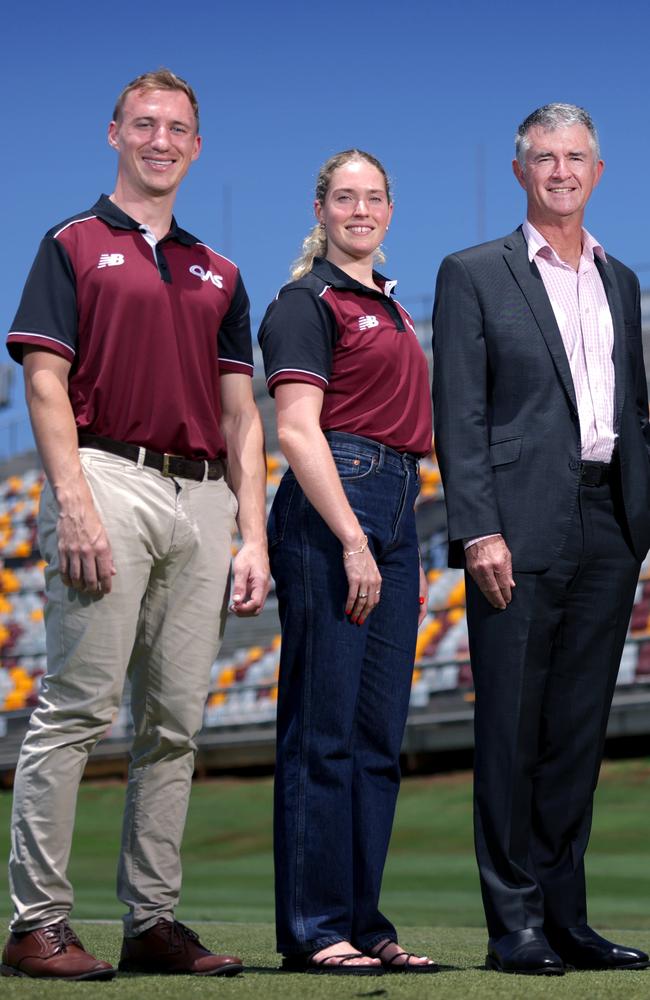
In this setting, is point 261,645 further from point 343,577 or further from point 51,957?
point 51,957

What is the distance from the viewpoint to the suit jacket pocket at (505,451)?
315 centimetres

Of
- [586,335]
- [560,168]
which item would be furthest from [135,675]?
[560,168]

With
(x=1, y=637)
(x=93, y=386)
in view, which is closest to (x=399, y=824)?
(x=1, y=637)

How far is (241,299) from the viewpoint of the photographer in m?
3.19

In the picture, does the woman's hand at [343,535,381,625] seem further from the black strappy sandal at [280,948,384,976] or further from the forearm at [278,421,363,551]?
the black strappy sandal at [280,948,384,976]

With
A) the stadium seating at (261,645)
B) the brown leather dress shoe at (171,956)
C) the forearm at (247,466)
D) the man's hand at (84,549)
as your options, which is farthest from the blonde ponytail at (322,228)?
the stadium seating at (261,645)

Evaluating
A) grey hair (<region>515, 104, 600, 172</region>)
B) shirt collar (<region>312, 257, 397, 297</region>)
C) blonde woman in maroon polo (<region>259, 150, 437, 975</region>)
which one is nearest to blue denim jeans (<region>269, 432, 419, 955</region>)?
blonde woman in maroon polo (<region>259, 150, 437, 975</region>)

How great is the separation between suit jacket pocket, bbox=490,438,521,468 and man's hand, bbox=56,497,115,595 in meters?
0.92

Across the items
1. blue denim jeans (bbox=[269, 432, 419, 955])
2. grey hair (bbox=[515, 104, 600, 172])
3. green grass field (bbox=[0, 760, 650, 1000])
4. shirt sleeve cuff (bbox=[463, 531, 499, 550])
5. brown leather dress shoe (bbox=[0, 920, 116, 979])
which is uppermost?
grey hair (bbox=[515, 104, 600, 172])

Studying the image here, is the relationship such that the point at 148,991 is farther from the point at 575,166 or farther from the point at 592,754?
the point at 575,166

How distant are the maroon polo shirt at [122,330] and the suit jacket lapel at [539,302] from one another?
2.46ft

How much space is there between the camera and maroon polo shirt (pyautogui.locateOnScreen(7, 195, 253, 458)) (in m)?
2.89

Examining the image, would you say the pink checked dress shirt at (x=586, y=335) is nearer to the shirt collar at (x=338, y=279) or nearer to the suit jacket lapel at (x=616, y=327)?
the suit jacket lapel at (x=616, y=327)

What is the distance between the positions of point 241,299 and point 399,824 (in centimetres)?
900
